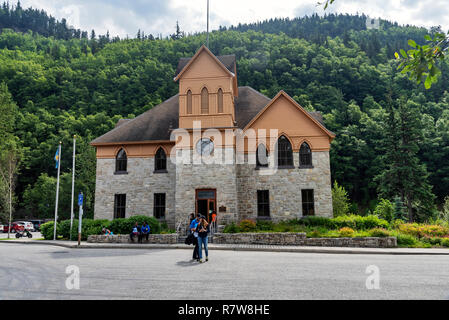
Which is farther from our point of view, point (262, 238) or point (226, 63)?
point (226, 63)

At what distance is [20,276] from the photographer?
369 inches

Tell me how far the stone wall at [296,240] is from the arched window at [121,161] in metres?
12.2

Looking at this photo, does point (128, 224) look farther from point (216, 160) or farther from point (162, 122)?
point (162, 122)

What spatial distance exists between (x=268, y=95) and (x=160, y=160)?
4569 centimetres

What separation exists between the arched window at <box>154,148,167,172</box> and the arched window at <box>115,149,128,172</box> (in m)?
2.76

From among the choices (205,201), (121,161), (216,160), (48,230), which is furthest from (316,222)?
(48,230)

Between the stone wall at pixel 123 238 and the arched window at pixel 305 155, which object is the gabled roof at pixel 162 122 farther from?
the stone wall at pixel 123 238

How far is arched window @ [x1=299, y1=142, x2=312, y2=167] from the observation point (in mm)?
25469

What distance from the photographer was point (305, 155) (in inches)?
1006

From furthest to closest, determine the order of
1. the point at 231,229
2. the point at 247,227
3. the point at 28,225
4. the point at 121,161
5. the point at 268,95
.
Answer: the point at 268,95, the point at 28,225, the point at 121,161, the point at 247,227, the point at 231,229

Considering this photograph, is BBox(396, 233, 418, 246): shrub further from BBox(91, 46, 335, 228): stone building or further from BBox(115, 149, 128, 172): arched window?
BBox(115, 149, 128, 172): arched window

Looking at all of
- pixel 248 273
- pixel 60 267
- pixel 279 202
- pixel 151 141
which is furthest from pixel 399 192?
pixel 60 267

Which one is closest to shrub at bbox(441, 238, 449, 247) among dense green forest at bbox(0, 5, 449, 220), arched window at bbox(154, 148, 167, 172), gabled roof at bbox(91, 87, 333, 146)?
gabled roof at bbox(91, 87, 333, 146)
